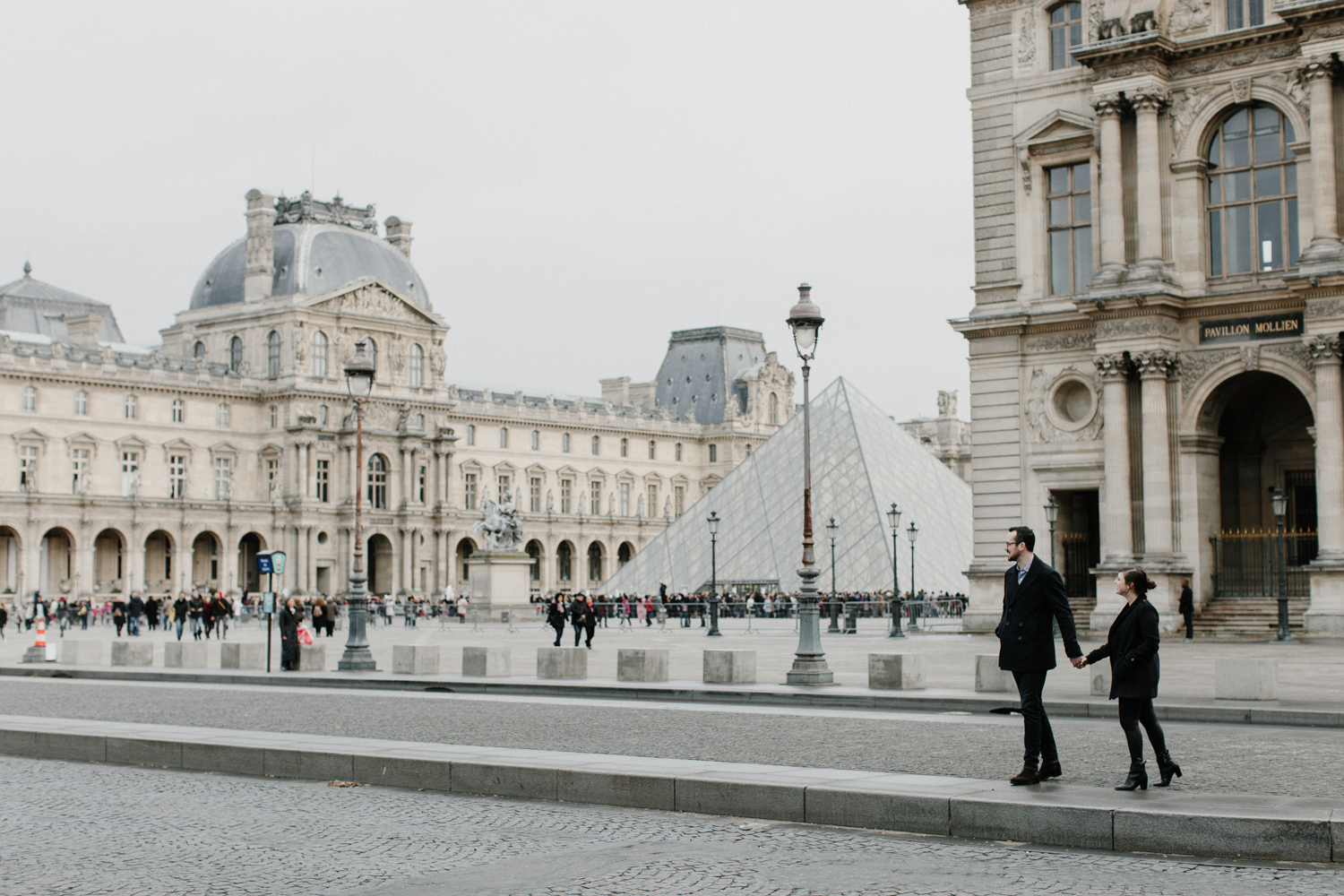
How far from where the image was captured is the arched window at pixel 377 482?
85938mm

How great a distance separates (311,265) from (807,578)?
2734 inches

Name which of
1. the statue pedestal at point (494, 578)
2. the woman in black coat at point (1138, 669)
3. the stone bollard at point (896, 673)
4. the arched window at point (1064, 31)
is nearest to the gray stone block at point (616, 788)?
the woman in black coat at point (1138, 669)

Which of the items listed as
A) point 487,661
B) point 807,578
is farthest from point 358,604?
point 807,578

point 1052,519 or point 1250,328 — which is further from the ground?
point 1250,328

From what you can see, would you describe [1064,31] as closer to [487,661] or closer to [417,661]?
[487,661]

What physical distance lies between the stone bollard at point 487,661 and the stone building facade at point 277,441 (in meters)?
49.1

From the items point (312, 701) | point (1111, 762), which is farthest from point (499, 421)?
point (1111, 762)

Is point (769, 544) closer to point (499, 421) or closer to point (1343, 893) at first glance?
point (499, 421)

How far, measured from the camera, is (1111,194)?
30.9m

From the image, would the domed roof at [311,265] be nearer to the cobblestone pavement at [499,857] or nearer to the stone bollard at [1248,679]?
the stone bollard at [1248,679]

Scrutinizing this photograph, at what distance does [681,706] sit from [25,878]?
1006 cm

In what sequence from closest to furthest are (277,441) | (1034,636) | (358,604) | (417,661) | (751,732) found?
1. (1034,636)
2. (751,732)
3. (417,661)
4. (358,604)
5. (277,441)

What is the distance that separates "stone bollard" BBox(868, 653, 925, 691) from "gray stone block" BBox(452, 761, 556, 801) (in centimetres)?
804

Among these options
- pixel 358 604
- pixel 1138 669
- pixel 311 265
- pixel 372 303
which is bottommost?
pixel 358 604
